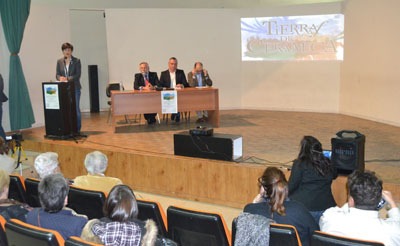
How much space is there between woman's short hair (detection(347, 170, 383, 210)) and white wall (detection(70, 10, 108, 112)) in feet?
29.1

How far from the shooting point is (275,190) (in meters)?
2.54

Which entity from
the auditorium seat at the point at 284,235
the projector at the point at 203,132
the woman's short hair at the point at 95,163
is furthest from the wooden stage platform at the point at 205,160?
the auditorium seat at the point at 284,235

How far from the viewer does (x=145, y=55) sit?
32.8 feet

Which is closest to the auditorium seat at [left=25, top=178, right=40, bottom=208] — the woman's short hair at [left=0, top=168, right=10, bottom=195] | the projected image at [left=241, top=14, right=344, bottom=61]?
the woman's short hair at [left=0, top=168, right=10, bottom=195]

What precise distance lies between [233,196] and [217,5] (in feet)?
23.9

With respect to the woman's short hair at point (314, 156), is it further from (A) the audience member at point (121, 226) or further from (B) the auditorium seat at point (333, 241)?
(A) the audience member at point (121, 226)

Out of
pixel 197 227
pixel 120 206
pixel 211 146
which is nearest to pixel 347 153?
pixel 211 146

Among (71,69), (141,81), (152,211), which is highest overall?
(71,69)

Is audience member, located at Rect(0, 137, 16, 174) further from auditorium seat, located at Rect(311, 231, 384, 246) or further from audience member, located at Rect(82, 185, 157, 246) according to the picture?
auditorium seat, located at Rect(311, 231, 384, 246)

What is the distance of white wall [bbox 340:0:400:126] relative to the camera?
302 inches

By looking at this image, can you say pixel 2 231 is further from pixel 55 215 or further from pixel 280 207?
pixel 280 207

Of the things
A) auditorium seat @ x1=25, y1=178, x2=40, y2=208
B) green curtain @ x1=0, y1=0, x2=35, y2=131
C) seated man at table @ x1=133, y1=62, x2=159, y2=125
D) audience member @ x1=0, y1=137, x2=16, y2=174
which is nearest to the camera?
auditorium seat @ x1=25, y1=178, x2=40, y2=208

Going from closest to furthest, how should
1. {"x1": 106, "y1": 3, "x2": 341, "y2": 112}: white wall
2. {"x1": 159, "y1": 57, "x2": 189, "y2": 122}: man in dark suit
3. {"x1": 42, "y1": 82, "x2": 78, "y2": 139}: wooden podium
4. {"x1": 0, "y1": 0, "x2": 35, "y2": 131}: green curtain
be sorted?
{"x1": 42, "y1": 82, "x2": 78, "y2": 139}: wooden podium → {"x1": 0, "y1": 0, "x2": 35, "y2": 131}: green curtain → {"x1": 159, "y1": 57, "x2": 189, "y2": 122}: man in dark suit → {"x1": 106, "y1": 3, "x2": 341, "y2": 112}: white wall

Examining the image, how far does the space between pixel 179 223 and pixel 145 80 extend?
5.54 m
